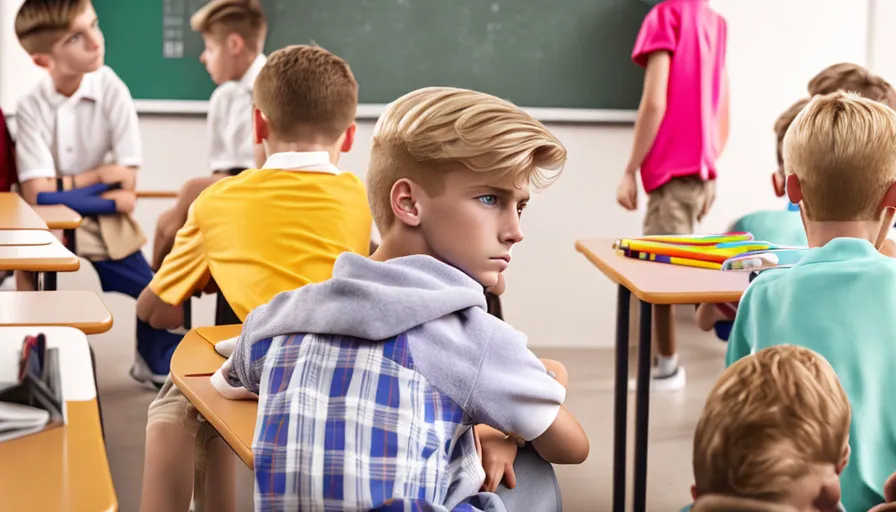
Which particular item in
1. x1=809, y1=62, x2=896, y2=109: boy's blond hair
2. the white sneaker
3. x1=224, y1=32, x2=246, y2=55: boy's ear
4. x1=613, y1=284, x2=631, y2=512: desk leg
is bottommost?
the white sneaker

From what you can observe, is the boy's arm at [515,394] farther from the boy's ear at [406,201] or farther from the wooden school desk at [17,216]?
the wooden school desk at [17,216]

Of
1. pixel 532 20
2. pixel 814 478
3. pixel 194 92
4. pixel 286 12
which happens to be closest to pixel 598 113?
pixel 532 20

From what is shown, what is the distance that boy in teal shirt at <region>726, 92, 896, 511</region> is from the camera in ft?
5.56

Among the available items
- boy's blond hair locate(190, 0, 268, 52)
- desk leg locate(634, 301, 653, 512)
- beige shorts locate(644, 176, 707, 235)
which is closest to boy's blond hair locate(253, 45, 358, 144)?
desk leg locate(634, 301, 653, 512)

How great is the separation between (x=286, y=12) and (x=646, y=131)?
5.83ft

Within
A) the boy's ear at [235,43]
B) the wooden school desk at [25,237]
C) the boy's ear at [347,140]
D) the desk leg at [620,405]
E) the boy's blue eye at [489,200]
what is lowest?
the desk leg at [620,405]

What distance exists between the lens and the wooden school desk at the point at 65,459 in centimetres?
109

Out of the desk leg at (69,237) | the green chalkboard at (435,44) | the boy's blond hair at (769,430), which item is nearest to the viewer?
the boy's blond hair at (769,430)

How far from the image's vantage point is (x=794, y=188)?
6.37 feet

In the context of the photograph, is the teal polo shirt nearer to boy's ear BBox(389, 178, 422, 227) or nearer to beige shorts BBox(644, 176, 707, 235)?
boy's ear BBox(389, 178, 422, 227)

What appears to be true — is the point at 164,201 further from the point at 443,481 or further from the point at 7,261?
the point at 443,481

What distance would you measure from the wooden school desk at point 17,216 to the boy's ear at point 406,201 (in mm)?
1694

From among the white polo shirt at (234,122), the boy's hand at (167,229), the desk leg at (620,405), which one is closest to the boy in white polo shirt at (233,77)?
the white polo shirt at (234,122)

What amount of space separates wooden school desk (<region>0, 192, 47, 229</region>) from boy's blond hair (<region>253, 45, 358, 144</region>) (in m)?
0.80
